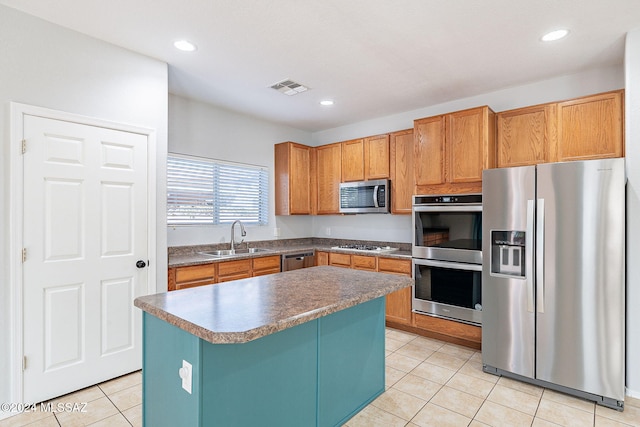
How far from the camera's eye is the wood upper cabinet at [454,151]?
131 inches

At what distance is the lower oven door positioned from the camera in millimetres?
3238

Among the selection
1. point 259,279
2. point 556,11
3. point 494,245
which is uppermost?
point 556,11

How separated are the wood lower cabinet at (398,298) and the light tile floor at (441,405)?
88cm

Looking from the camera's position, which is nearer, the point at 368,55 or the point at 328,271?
the point at 328,271

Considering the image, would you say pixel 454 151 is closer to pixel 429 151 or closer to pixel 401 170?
pixel 429 151

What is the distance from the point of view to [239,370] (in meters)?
1.49

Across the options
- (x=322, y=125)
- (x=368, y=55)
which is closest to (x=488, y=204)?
(x=368, y=55)

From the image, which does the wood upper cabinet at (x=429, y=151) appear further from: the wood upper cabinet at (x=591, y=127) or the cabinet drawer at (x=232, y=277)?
the cabinet drawer at (x=232, y=277)

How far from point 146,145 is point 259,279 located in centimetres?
162

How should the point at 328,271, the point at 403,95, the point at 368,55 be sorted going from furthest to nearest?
the point at 403,95, the point at 368,55, the point at 328,271

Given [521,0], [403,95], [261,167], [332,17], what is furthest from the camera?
[261,167]

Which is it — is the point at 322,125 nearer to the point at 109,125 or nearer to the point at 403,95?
the point at 403,95

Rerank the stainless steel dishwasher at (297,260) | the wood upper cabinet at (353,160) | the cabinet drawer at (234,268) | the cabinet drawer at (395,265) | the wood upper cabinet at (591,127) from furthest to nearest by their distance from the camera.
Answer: the wood upper cabinet at (353,160)
the stainless steel dishwasher at (297,260)
the cabinet drawer at (395,265)
the cabinet drawer at (234,268)
the wood upper cabinet at (591,127)

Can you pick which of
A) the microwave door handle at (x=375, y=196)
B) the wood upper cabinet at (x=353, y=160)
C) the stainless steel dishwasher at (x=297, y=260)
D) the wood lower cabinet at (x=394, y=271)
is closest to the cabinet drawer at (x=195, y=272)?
the stainless steel dishwasher at (x=297, y=260)
